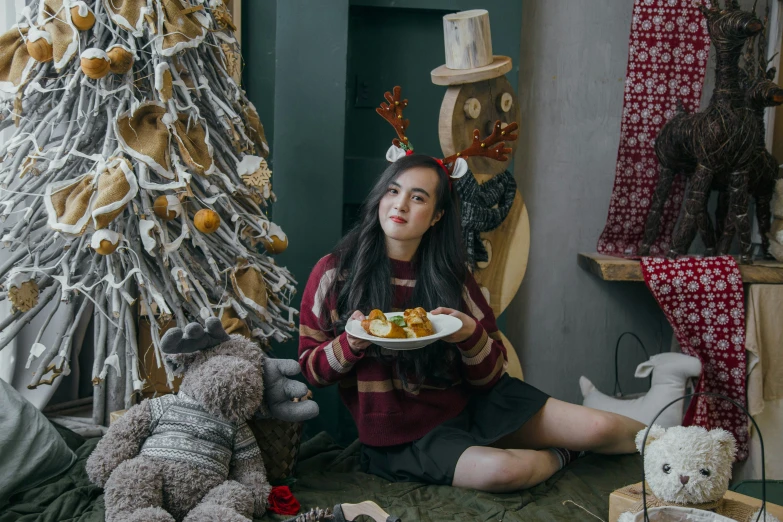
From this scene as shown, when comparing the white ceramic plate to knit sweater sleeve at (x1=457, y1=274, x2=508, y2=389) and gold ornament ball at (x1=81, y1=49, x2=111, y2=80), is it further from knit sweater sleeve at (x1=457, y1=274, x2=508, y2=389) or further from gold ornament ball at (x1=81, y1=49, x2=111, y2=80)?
gold ornament ball at (x1=81, y1=49, x2=111, y2=80)

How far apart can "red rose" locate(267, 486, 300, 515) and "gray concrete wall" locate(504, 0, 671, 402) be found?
3.93 feet

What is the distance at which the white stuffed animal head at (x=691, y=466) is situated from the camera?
1.40 metres

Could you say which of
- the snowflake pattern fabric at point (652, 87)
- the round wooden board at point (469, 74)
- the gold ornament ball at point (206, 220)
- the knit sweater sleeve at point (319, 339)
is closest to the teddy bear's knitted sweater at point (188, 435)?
the knit sweater sleeve at point (319, 339)

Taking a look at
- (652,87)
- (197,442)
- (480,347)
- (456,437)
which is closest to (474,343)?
(480,347)

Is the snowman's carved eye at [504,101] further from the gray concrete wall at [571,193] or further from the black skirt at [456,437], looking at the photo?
the black skirt at [456,437]

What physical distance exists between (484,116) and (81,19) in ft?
3.72

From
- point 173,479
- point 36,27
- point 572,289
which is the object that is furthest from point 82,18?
point 572,289

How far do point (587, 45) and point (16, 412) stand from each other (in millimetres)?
2107

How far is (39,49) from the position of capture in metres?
1.62

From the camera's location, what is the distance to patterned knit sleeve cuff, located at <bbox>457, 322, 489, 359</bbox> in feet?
5.88

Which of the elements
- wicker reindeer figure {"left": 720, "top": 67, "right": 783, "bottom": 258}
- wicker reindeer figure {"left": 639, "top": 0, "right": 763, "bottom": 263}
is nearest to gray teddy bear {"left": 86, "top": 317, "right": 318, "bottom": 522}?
wicker reindeer figure {"left": 639, "top": 0, "right": 763, "bottom": 263}

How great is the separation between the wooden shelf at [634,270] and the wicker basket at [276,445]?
112 centimetres

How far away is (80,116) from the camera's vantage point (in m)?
1.68

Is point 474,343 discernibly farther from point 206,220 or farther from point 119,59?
point 119,59
